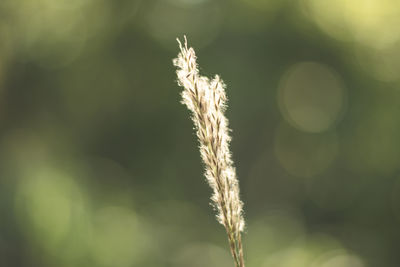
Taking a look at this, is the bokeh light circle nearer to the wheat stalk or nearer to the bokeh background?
the bokeh background

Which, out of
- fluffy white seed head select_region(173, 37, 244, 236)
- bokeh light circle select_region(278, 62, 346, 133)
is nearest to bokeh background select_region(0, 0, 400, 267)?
bokeh light circle select_region(278, 62, 346, 133)

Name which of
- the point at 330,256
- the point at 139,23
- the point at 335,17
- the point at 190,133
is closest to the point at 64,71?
the point at 139,23

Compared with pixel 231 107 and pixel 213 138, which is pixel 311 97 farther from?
pixel 213 138

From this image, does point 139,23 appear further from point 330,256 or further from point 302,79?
point 330,256

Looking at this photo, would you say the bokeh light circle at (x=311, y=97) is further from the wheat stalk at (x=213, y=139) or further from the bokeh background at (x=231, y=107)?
the wheat stalk at (x=213, y=139)

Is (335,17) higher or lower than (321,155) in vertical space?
higher

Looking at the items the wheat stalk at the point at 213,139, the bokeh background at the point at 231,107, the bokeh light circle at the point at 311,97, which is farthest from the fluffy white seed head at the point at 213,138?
the bokeh light circle at the point at 311,97

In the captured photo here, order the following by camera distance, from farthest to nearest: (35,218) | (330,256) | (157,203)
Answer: (157,203) → (330,256) → (35,218)
